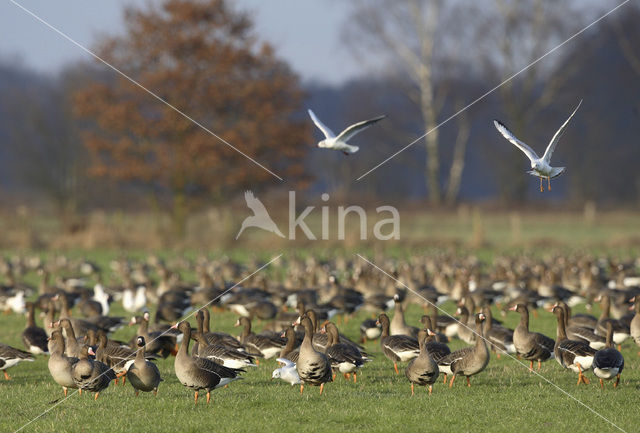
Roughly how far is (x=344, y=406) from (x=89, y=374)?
381 centimetres

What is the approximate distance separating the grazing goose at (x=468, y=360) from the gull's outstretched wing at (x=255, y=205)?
114 feet

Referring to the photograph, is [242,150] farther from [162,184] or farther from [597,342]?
[597,342]

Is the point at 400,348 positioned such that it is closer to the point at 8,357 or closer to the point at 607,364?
the point at 607,364

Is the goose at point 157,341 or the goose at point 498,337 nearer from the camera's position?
the goose at point 157,341

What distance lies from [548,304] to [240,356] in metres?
11.8

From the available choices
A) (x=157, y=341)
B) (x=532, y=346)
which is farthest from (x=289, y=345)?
(x=532, y=346)

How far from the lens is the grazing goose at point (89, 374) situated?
1149 cm

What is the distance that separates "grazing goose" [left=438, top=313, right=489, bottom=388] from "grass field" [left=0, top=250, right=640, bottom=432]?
0.29 meters

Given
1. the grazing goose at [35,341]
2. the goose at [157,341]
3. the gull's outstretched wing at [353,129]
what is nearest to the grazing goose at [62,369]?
the goose at [157,341]

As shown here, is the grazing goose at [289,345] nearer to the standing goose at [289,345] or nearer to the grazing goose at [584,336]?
the standing goose at [289,345]

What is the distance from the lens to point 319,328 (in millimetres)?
17359

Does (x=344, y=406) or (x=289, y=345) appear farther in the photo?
(x=289, y=345)

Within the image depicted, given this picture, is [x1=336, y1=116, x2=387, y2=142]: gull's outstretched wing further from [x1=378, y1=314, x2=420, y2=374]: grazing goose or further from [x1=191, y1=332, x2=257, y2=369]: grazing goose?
[x1=191, y1=332, x2=257, y2=369]: grazing goose

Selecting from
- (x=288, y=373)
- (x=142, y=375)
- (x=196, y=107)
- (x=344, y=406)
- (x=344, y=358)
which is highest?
(x=196, y=107)
